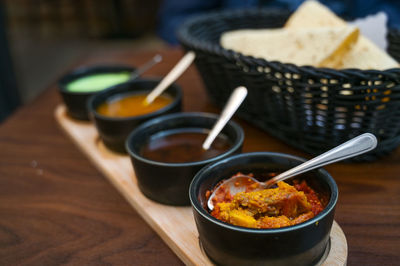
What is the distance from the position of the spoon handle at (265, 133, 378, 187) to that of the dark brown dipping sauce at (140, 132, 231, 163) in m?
0.22

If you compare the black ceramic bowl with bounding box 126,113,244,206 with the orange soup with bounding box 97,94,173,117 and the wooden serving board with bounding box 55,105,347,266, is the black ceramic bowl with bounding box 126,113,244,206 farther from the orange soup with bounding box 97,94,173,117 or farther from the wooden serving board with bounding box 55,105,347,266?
the orange soup with bounding box 97,94,173,117

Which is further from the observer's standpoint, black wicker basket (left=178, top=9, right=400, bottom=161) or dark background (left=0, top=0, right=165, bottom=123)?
dark background (left=0, top=0, right=165, bottom=123)

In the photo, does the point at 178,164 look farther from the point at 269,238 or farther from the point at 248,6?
the point at 248,6

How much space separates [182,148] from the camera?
0.91 metres

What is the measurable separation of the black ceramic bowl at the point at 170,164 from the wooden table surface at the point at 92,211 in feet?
0.27

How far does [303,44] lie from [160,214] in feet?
1.92

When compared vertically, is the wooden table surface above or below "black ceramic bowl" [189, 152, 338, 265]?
below

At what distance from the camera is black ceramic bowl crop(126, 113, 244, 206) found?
0.79 meters

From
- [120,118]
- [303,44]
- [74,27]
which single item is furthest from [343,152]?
[74,27]

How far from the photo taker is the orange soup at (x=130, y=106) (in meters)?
1.13

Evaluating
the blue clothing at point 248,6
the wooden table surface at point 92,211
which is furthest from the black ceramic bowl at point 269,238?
the blue clothing at point 248,6

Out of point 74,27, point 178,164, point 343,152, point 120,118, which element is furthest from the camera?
point 74,27

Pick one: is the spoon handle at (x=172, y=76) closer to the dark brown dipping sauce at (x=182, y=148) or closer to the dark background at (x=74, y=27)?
the dark brown dipping sauce at (x=182, y=148)

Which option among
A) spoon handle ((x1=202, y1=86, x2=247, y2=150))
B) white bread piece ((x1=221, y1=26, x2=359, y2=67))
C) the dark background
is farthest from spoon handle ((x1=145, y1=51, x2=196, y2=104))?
the dark background
